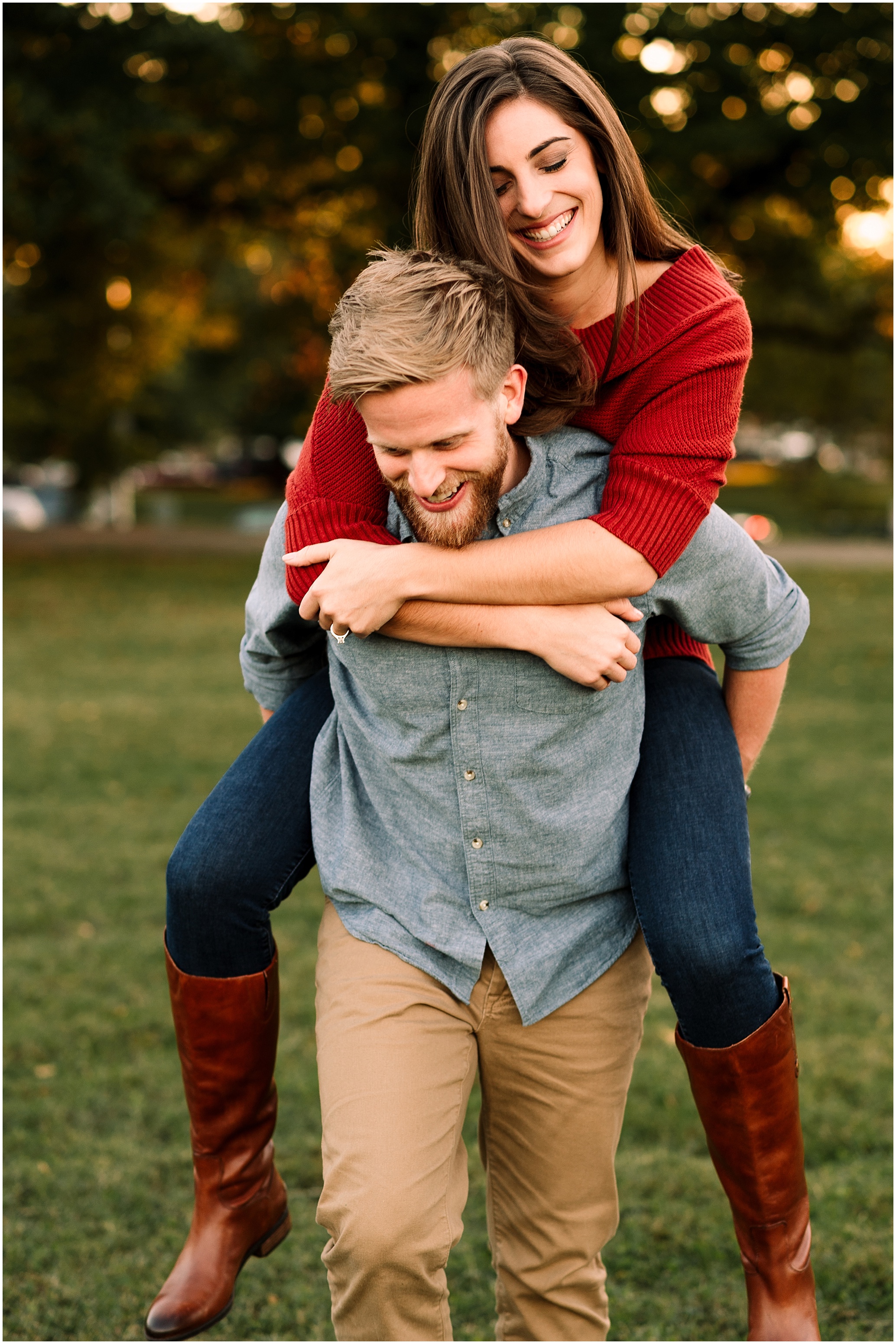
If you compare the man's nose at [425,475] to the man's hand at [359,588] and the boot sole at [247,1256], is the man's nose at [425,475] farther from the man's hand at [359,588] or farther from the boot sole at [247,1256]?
the boot sole at [247,1256]

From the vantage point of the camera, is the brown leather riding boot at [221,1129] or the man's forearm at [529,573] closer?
the man's forearm at [529,573]

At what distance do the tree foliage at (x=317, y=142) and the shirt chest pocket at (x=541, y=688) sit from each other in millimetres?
10823

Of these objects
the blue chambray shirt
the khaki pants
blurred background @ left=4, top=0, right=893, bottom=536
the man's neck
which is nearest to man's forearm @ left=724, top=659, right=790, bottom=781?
the blue chambray shirt

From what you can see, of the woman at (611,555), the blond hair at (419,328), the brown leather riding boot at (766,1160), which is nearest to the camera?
the blond hair at (419,328)

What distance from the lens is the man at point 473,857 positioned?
2.18 metres

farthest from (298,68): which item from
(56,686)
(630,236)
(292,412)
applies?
(292,412)

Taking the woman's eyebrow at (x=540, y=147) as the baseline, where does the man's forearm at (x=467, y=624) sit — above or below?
below

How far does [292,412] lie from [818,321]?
75.1 feet

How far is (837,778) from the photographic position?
366 inches

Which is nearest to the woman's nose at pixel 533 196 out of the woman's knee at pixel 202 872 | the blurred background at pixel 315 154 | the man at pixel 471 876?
the man at pixel 471 876

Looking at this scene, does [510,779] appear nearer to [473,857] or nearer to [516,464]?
[473,857]

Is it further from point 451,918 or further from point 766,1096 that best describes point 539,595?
point 766,1096

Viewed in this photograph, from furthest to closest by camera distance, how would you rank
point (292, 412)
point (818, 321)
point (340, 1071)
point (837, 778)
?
point (292, 412), point (818, 321), point (837, 778), point (340, 1071)

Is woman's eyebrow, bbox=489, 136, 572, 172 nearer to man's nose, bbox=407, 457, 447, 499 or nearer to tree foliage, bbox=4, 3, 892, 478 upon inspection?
man's nose, bbox=407, 457, 447, 499
